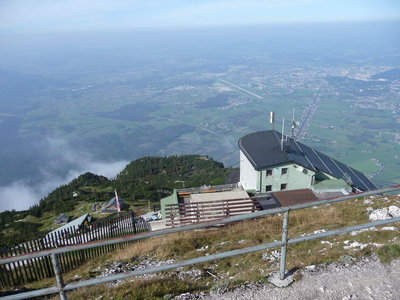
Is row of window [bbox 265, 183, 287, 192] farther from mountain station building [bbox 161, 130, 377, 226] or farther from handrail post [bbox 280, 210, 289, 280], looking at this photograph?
handrail post [bbox 280, 210, 289, 280]

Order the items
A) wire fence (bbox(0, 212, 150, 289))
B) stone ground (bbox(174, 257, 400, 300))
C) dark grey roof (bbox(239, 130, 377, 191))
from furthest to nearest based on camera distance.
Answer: dark grey roof (bbox(239, 130, 377, 191)), wire fence (bbox(0, 212, 150, 289)), stone ground (bbox(174, 257, 400, 300))

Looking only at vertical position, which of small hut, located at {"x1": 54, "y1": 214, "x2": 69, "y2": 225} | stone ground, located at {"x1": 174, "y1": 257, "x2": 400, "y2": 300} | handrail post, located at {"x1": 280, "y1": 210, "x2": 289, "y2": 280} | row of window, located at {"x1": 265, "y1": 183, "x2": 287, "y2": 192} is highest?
handrail post, located at {"x1": 280, "y1": 210, "x2": 289, "y2": 280}

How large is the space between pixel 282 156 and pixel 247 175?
3603 millimetres

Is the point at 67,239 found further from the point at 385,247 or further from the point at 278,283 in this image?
the point at 385,247

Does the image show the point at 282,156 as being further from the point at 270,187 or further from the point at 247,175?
the point at 247,175

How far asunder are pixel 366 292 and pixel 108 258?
30.6ft

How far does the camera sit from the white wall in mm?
26666

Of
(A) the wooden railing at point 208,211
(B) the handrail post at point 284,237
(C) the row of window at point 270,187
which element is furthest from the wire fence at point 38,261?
(C) the row of window at point 270,187

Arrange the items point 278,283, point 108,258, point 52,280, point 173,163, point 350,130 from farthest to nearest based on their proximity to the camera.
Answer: point 350,130 < point 173,163 < point 108,258 < point 52,280 < point 278,283

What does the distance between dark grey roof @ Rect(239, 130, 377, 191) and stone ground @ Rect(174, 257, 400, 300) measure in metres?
19.8

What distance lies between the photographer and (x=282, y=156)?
2666 cm

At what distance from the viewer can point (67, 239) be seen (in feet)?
50.1

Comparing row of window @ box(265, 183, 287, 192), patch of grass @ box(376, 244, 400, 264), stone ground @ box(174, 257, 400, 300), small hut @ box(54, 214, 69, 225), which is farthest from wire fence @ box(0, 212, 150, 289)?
small hut @ box(54, 214, 69, 225)

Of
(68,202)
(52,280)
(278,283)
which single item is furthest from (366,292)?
(68,202)
